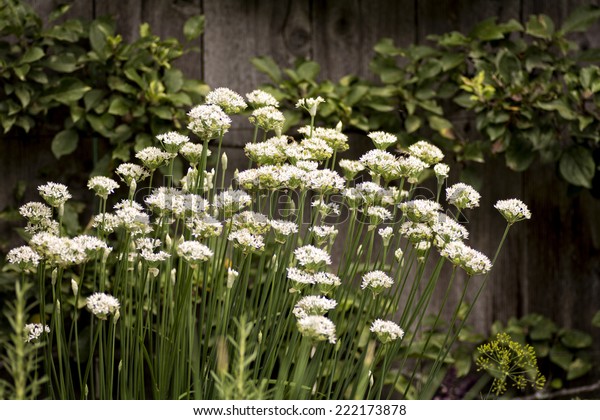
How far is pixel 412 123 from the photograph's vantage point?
8.70 feet

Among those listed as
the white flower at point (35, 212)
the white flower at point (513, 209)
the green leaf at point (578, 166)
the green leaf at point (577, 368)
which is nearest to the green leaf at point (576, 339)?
the green leaf at point (577, 368)

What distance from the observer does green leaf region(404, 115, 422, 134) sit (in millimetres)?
2637

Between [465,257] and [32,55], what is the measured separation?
1.81m

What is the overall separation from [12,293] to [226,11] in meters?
1.21

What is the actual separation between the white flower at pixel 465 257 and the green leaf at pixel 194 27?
1628mm

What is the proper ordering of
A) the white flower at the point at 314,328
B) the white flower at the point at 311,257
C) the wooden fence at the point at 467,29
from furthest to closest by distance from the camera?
1. the wooden fence at the point at 467,29
2. the white flower at the point at 311,257
3. the white flower at the point at 314,328

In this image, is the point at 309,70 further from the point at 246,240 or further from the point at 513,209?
the point at 246,240

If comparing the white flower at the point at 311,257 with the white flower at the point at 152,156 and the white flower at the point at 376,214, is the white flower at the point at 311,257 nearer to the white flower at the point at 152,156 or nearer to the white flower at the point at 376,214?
the white flower at the point at 376,214

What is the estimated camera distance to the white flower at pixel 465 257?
1194 millimetres

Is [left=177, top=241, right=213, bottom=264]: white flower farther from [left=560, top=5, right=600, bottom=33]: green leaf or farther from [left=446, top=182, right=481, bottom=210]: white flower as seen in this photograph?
[left=560, top=5, right=600, bottom=33]: green leaf

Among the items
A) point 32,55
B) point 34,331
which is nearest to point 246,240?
point 34,331

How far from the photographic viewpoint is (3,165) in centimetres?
258
